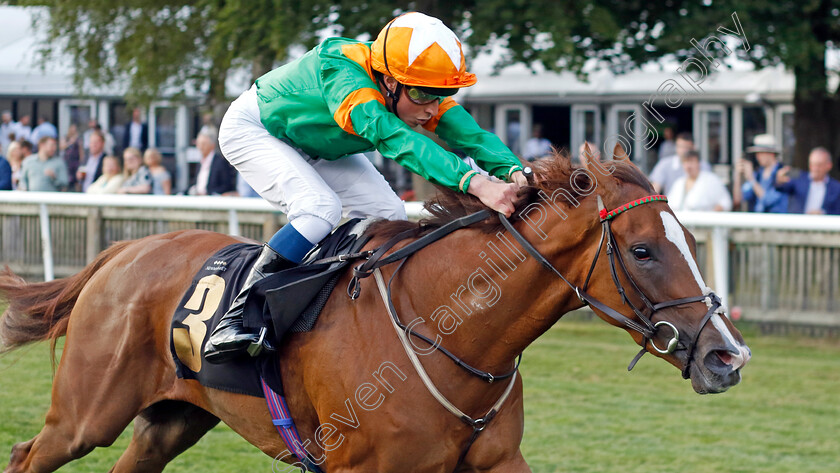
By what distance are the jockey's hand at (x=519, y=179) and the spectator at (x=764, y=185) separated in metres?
6.07

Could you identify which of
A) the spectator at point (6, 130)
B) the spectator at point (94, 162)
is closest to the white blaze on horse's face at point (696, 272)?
the spectator at point (94, 162)

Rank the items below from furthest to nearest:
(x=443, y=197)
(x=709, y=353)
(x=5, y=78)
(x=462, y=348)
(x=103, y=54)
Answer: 1. (x=5, y=78)
2. (x=103, y=54)
3. (x=443, y=197)
4. (x=462, y=348)
5. (x=709, y=353)

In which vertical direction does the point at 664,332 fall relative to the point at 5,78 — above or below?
above

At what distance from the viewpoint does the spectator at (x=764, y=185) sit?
865 cm

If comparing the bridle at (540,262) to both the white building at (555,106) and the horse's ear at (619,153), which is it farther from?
the white building at (555,106)

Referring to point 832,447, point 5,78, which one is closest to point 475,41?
point 832,447

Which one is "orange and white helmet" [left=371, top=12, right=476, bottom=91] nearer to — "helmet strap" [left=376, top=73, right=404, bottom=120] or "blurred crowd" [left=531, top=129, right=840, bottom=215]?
"helmet strap" [left=376, top=73, right=404, bottom=120]

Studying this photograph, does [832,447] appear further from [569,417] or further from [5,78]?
[5,78]

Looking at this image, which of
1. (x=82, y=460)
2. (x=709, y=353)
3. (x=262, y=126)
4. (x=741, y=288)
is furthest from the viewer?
(x=741, y=288)

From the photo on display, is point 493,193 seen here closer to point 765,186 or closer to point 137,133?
point 765,186

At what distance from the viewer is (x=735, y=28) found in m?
10.2

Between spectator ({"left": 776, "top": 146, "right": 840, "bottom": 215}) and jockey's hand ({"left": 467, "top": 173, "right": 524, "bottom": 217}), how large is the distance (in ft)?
20.3

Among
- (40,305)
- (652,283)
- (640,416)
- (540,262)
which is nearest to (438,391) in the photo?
(540,262)

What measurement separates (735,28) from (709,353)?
27.5 feet
